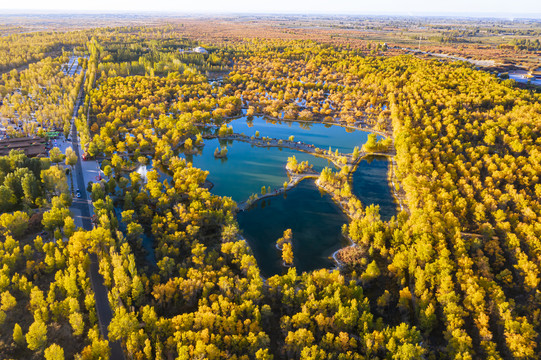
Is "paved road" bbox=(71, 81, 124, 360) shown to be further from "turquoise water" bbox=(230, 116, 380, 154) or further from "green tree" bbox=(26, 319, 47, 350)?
"turquoise water" bbox=(230, 116, 380, 154)

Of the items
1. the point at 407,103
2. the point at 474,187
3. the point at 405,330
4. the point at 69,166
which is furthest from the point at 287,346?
the point at 407,103

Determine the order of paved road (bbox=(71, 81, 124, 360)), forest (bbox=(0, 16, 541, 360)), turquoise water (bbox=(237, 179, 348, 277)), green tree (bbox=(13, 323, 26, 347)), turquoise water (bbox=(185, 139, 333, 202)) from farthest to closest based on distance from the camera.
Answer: turquoise water (bbox=(185, 139, 333, 202)), turquoise water (bbox=(237, 179, 348, 277)), paved road (bbox=(71, 81, 124, 360)), forest (bbox=(0, 16, 541, 360)), green tree (bbox=(13, 323, 26, 347))

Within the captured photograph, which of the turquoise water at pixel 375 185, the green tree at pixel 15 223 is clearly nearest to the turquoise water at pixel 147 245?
the green tree at pixel 15 223

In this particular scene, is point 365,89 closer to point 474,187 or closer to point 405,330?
point 474,187

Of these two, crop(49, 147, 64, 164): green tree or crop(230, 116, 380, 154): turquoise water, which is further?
crop(230, 116, 380, 154): turquoise water

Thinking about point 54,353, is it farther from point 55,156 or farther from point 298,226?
point 55,156

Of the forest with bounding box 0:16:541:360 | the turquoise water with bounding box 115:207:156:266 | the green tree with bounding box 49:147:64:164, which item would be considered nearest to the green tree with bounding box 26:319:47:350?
the forest with bounding box 0:16:541:360

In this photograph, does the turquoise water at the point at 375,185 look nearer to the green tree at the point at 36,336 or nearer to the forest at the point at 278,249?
the forest at the point at 278,249
